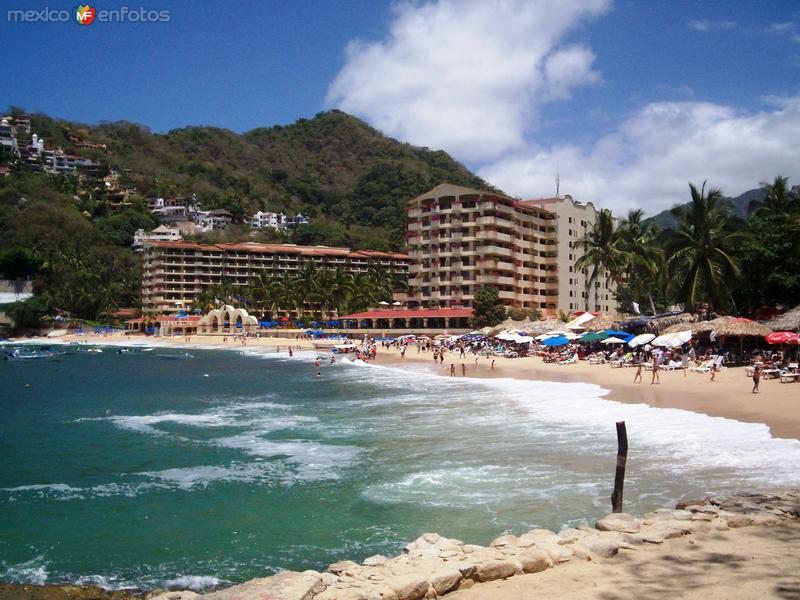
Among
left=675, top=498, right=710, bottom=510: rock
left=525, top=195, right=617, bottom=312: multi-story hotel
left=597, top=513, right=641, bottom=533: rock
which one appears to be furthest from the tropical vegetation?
left=525, top=195, right=617, bottom=312: multi-story hotel

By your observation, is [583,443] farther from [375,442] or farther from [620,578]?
[620,578]

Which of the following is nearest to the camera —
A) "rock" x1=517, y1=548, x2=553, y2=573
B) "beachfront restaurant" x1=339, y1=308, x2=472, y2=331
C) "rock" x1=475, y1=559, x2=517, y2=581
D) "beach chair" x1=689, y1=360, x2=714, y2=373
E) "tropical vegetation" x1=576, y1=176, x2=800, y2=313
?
"rock" x1=475, y1=559, x2=517, y2=581

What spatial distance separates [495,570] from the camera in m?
8.55

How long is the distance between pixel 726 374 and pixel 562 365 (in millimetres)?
13496

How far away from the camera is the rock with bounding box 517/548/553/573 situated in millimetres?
8742

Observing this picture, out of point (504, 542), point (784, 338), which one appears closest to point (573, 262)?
point (784, 338)

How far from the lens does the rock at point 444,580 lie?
8.16 metres

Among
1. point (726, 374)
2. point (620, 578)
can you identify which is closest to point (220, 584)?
point (620, 578)

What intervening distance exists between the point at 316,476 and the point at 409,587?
906 cm

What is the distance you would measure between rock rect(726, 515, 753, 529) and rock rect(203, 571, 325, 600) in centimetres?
627

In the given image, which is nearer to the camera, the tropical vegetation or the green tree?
the tropical vegetation

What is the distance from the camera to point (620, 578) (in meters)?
8.16

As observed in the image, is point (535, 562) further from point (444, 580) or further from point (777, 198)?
point (777, 198)

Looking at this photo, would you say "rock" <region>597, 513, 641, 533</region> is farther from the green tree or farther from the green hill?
the green hill
